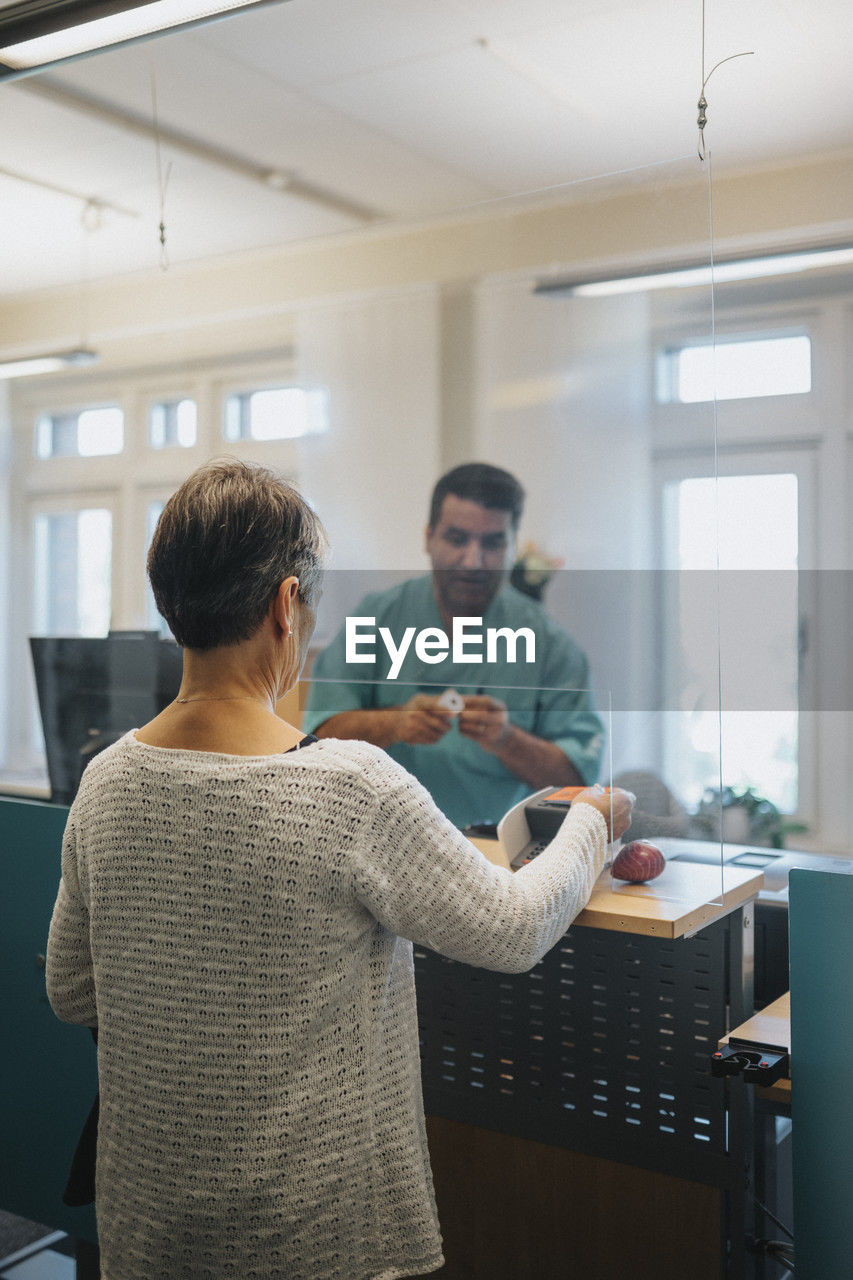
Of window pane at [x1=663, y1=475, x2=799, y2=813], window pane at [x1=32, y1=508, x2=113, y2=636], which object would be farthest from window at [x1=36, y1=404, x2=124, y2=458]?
window pane at [x1=663, y1=475, x2=799, y2=813]

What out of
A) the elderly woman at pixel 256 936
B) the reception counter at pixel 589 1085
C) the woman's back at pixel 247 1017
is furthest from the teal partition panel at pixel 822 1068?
the woman's back at pixel 247 1017

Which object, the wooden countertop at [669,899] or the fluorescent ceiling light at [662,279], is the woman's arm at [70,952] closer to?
the wooden countertop at [669,899]

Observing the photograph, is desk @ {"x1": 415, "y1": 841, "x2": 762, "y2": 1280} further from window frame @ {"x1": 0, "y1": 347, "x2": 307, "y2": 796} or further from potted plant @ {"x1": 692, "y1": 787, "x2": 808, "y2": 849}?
potted plant @ {"x1": 692, "y1": 787, "x2": 808, "y2": 849}

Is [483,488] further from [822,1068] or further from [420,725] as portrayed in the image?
[822,1068]

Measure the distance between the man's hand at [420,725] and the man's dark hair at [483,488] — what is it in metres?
0.53

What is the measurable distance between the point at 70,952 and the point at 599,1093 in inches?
38.8

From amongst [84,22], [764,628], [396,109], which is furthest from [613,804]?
[396,109]

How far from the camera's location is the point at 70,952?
1320mm

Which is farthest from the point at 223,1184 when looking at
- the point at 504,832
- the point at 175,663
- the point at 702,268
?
the point at 702,268

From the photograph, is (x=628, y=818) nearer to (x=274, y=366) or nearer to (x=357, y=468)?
(x=357, y=468)

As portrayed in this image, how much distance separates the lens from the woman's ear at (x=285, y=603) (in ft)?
3.89

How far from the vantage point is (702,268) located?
2285 mm

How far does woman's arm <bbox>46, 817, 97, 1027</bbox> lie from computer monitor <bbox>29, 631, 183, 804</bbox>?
1.30 m

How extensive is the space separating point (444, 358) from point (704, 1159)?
6.26 ft
